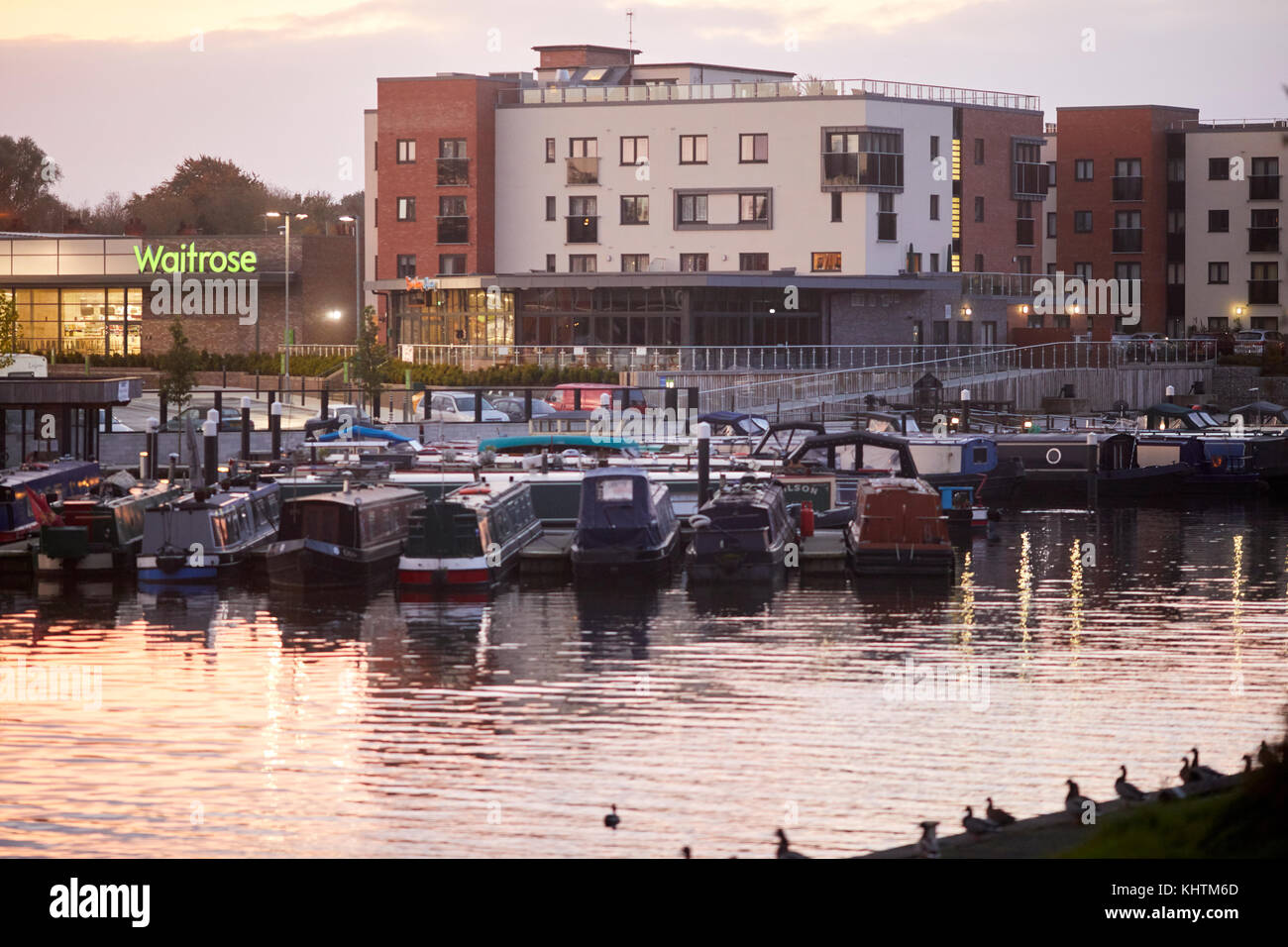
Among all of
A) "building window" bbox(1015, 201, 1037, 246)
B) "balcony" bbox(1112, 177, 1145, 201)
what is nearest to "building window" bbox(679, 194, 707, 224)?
"building window" bbox(1015, 201, 1037, 246)


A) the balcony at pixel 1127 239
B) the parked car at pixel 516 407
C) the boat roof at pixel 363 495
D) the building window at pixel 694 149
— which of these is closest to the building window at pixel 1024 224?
the balcony at pixel 1127 239

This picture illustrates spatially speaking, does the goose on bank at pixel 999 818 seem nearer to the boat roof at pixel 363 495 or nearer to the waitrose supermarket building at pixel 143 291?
the boat roof at pixel 363 495

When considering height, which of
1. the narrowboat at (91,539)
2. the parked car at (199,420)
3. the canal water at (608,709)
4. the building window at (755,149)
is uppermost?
the building window at (755,149)

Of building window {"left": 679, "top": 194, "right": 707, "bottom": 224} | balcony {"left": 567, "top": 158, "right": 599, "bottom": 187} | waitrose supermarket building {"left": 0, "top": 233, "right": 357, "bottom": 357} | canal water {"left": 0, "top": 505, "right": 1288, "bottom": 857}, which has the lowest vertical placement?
canal water {"left": 0, "top": 505, "right": 1288, "bottom": 857}

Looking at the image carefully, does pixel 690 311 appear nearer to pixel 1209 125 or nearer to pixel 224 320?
pixel 224 320

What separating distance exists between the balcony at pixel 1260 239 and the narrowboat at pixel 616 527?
271 feet

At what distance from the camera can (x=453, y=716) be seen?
1064 inches

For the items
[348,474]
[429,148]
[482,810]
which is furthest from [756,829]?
[429,148]

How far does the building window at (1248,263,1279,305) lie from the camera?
11319cm

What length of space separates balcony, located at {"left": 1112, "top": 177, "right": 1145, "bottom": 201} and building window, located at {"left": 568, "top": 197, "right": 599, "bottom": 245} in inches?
1473

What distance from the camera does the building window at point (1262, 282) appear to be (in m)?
113

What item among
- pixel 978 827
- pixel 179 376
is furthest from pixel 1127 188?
pixel 978 827

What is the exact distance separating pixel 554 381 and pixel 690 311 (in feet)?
39.8

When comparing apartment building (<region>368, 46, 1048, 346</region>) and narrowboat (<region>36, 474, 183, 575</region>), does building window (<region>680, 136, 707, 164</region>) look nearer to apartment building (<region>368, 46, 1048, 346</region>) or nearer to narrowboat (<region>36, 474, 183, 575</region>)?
apartment building (<region>368, 46, 1048, 346</region>)
